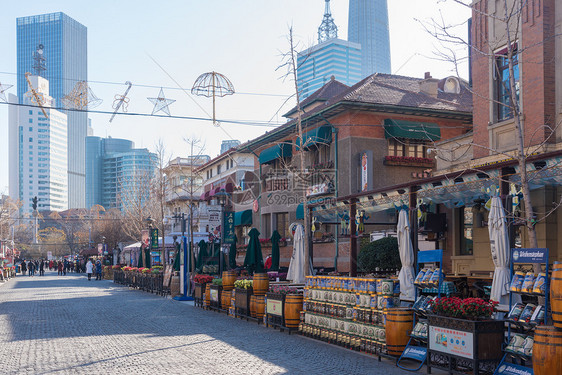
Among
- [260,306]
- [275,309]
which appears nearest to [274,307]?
[275,309]

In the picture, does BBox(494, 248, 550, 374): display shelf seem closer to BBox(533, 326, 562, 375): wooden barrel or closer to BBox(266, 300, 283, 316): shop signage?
BBox(533, 326, 562, 375): wooden barrel

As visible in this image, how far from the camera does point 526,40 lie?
1612 cm

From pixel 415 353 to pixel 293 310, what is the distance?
17.1ft

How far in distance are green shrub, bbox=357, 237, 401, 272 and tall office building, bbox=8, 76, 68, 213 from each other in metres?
150

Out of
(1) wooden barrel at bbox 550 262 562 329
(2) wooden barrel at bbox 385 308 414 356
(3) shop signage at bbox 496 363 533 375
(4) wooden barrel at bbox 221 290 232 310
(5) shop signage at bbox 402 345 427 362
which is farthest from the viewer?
(4) wooden barrel at bbox 221 290 232 310

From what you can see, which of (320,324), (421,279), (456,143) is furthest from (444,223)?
(421,279)

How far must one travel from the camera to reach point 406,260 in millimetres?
12758

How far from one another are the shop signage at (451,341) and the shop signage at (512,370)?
423mm

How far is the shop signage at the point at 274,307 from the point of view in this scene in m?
15.7

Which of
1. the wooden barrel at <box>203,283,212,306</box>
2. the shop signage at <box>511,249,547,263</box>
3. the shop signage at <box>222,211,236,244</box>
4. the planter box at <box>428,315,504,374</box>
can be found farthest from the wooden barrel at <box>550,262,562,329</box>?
the shop signage at <box>222,211,236,244</box>

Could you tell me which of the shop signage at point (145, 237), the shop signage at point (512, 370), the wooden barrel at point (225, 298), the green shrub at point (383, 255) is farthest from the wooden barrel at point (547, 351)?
the shop signage at point (145, 237)

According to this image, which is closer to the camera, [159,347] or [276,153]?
[159,347]

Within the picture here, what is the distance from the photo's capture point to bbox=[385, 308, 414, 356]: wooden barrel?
1095 cm

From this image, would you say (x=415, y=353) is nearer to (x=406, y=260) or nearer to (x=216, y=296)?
(x=406, y=260)
